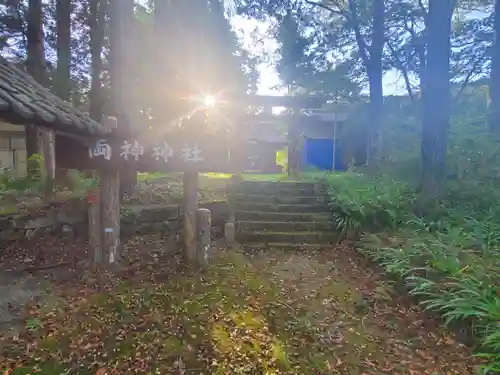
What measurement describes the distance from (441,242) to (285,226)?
128 inches

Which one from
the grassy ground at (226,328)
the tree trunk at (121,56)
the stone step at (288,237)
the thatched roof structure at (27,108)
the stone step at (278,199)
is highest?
the tree trunk at (121,56)

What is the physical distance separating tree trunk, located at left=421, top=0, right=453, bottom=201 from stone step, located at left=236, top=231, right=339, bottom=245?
2314 mm

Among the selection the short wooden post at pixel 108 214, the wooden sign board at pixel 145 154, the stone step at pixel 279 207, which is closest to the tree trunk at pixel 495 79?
the stone step at pixel 279 207

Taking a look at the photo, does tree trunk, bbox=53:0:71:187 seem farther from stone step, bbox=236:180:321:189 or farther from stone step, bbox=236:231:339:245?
stone step, bbox=236:231:339:245

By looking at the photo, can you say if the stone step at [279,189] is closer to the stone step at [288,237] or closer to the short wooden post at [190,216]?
the stone step at [288,237]

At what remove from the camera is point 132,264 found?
18.4 feet

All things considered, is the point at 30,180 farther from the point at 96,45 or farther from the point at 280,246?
the point at 280,246

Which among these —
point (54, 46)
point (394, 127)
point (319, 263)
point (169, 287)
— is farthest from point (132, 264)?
point (394, 127)

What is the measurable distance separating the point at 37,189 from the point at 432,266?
794 centimetres

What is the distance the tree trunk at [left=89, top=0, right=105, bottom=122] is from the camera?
915 centimetres

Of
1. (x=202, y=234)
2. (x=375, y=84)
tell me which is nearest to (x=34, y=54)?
(x=202, y=234)

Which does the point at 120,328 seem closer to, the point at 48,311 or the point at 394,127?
the point at 48,311

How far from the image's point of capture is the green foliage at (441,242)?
3953 millimetres

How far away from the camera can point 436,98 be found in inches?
291
